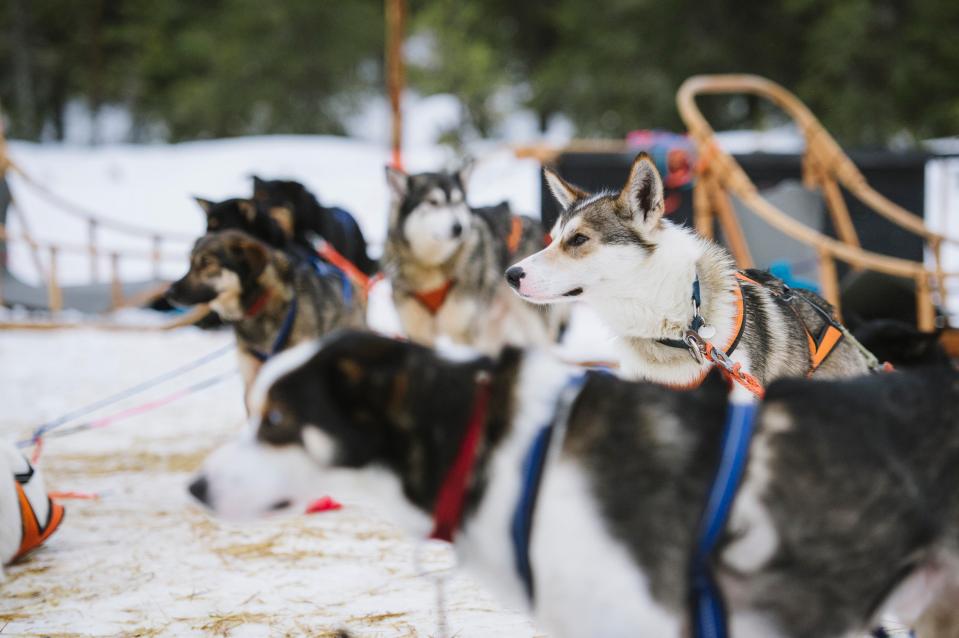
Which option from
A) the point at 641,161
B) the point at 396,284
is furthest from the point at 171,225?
the point at 641,161

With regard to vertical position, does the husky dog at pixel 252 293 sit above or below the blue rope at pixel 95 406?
above

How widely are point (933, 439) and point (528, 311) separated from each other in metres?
4.29

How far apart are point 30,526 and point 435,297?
9.52 ft

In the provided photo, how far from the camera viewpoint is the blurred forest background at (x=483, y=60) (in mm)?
20000

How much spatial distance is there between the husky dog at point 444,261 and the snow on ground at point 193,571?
1557 mm

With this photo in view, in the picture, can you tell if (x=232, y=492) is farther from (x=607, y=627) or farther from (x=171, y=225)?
(x=171, y=225)

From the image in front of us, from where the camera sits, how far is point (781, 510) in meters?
1.37

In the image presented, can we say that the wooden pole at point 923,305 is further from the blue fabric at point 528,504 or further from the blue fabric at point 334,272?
the blue fabric at point 528,504

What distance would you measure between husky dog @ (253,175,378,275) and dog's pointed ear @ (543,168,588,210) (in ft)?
6.64

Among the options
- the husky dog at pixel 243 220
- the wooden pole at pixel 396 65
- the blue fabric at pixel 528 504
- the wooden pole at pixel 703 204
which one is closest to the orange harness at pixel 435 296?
the husky dog at pixel 243 220

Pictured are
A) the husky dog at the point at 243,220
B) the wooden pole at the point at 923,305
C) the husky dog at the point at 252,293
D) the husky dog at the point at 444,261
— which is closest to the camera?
the husky dog at the point at 252,293

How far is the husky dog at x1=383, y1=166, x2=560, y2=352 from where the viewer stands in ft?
17.2

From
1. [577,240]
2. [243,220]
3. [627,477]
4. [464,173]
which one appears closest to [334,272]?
[243,220]

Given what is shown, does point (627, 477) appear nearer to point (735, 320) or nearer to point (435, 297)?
point (735, 320)
